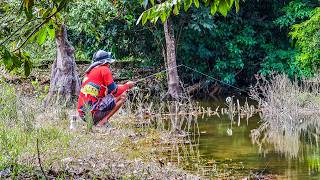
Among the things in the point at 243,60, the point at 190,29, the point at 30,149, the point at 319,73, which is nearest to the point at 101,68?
the point at 30,149

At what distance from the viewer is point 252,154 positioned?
8.85 m

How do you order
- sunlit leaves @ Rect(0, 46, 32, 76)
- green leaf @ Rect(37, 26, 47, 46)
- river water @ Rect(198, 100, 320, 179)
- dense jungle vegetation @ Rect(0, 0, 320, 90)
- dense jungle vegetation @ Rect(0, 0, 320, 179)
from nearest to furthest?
sunlit leaves @ Rect(0, 46, 32, 76)
green leaf @ Rect(37, 26, 47, 46)
dense jungle vegetation @ Rect(0, 0, 320, 179)
river water @ Rect(198, 100, 320, 179)
dense jungle vegetation @ Rect(0, 0, 320, 90)

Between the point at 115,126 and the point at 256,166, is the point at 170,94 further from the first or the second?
the point at 256,166

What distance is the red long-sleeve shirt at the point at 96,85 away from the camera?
397 inches

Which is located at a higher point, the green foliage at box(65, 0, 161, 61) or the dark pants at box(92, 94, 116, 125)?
the green foliage at box(65, 0, 161, 61)

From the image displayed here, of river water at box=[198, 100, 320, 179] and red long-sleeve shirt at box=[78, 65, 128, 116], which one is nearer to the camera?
river water at box=[198, 100, 320, 179]

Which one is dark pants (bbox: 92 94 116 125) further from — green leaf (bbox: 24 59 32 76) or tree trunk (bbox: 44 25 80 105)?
green leaf (bbox: 24 59 32 76)

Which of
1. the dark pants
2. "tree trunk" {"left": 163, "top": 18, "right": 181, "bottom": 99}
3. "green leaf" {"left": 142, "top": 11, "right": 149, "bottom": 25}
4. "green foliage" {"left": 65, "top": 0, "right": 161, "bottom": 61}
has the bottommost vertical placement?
the dark pants

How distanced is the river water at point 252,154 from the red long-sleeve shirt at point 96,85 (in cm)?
199

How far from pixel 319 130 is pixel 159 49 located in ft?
36.6

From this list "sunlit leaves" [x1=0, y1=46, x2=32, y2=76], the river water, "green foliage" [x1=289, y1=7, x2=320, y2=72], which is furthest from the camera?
"green foliage" [x1=289, y1=7, x2=320, y2=72]

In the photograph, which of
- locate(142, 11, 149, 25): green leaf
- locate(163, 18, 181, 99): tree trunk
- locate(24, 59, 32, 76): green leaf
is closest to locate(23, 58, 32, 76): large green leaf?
locate(24, 59, 32, 76): green leaf

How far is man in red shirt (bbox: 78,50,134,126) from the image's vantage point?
33.2 feet

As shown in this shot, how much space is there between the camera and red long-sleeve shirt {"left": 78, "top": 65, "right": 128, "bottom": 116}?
10.1 m
